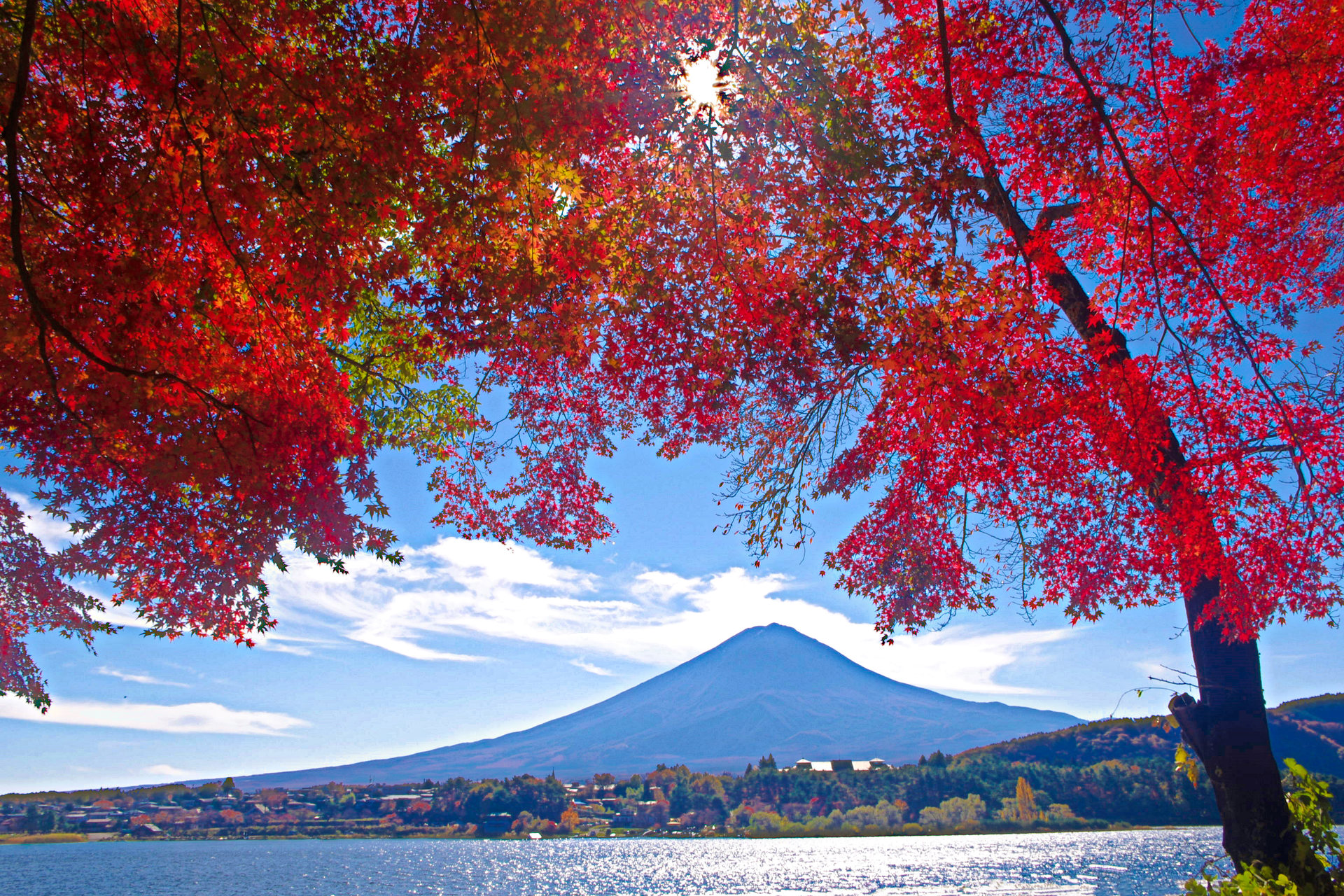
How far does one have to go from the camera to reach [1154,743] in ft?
371

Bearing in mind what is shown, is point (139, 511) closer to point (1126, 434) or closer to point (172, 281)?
point (172, 281)

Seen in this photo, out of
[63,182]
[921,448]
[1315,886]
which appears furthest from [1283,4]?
[63,182]

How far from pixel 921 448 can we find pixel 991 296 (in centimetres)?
278

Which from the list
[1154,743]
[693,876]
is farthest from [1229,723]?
[693,876]

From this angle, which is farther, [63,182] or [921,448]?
[921,448]

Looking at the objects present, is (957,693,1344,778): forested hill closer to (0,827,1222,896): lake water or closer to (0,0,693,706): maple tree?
(0,827,1222,896): lake water

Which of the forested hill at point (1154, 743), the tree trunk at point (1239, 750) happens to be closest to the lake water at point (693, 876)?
the forested hill at point (1154, 743)

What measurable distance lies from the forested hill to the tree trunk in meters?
64.5

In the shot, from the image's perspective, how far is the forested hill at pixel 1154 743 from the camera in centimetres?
9394

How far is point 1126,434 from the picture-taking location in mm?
7566

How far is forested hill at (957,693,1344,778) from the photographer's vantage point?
93.9m

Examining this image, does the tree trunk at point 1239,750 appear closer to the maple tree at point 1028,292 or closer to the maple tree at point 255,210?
the maple tree at point 1028,292

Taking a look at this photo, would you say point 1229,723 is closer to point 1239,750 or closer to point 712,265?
point 1239,750

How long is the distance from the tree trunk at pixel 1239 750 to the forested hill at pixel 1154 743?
64451 millimetres
